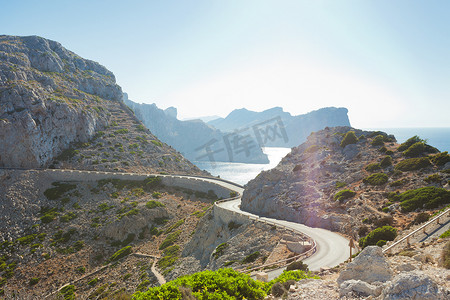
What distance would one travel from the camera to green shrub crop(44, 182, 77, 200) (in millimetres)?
60094

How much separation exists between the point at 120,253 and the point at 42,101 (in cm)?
5740

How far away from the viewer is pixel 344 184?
3722 centimetres

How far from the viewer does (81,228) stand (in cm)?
5116

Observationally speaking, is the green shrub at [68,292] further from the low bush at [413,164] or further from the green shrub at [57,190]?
the low bush at [413,164]

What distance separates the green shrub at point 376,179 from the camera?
110ft

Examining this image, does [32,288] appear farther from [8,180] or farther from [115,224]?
[8,180]

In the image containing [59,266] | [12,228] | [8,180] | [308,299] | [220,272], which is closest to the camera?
[308,299]

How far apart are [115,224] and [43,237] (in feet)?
43.0

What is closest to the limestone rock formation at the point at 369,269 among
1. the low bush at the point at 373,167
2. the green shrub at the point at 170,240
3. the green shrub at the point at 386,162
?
the low bush at the point at 373,167

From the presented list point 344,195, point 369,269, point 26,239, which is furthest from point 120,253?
point 369,269

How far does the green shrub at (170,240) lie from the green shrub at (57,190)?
105 feet

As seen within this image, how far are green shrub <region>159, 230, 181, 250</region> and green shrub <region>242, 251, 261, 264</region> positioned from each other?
868 inches

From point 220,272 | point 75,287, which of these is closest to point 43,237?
point 75,287

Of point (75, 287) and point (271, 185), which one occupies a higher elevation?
point (271, 185)
